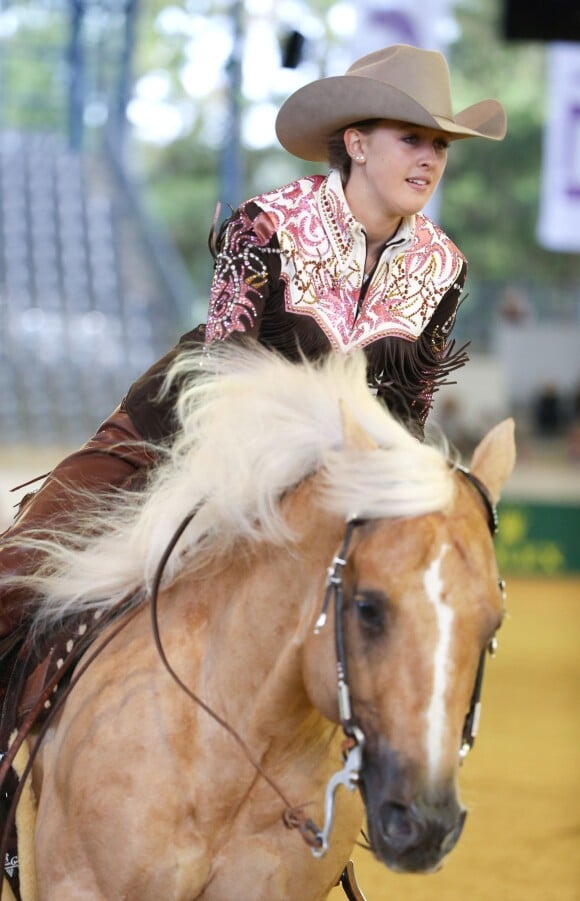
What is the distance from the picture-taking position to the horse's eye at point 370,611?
70.5 inches

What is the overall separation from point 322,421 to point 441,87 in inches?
34.8

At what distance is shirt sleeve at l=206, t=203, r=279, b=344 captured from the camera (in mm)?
2430

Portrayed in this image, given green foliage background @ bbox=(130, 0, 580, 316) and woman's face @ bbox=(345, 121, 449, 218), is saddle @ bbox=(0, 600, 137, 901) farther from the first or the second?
green foliage background @ bbox=(130, 0, 580, 316)

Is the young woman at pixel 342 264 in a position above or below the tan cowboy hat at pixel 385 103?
below

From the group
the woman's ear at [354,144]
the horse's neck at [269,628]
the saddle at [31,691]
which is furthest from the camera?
the woman's ear at [354,144]

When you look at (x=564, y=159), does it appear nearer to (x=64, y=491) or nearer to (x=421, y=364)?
(x=421, y=364)

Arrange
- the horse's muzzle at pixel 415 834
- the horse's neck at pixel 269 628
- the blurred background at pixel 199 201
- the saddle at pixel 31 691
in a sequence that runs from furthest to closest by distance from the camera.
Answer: the blurred background at pixel 199 201 → the saddle at pixel 31 691 → the horse's neck at pixel 269 628 → the horse's muzzle at pixel 415 834

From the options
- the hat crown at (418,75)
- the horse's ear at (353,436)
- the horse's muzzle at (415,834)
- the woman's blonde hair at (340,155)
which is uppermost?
the hat crown at (418,75)

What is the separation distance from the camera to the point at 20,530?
8.07 feet

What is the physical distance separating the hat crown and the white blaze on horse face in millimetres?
1096

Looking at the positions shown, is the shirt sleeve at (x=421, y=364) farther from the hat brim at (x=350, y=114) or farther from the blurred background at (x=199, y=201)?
the blurred background at (x=199, y=201)

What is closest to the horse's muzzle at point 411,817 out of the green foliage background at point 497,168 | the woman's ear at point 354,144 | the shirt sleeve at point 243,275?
the shirt sleeve at point 243,275

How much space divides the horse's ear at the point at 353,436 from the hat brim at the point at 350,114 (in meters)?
0.75

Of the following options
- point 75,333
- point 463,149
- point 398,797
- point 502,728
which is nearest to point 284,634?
point 398,797
